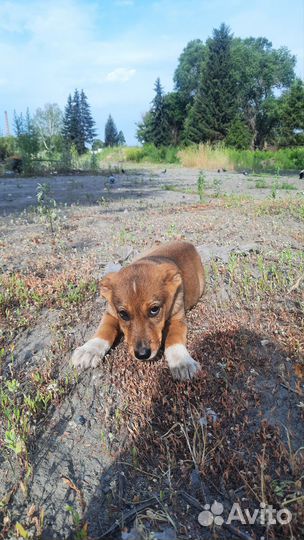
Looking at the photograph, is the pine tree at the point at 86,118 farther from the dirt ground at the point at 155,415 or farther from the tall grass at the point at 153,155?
the dirt ground at the point at 155,415

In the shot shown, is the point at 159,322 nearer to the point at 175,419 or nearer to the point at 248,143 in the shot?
the point at 175,419

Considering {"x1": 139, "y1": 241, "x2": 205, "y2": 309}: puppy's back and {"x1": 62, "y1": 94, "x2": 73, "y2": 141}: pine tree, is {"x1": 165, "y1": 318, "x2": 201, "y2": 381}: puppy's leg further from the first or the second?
{"x1": 62, "y1": 94, "x2": 73, "y2": 141}: pine tree

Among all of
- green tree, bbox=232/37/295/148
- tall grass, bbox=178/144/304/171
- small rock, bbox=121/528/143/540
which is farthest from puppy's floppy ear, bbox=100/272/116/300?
green tree, bbox=232/37/295/148

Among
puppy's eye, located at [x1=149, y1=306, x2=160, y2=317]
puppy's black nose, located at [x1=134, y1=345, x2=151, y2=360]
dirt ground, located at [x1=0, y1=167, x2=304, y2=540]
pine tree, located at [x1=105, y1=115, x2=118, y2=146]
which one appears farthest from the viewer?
pine tree, located at [x1=105, y1=115, x2=118, y2=146]

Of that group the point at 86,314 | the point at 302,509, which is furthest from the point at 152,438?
the point at 86,314

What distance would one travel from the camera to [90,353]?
10.7 ft

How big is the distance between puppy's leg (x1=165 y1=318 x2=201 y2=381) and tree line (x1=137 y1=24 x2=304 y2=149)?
47822mm

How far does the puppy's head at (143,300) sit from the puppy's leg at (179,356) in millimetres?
114

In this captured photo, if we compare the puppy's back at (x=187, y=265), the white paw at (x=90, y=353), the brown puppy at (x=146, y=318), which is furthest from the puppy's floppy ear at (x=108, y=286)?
the puppy's back at (x=187, y=265)

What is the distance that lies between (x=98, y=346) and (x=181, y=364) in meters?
0.70

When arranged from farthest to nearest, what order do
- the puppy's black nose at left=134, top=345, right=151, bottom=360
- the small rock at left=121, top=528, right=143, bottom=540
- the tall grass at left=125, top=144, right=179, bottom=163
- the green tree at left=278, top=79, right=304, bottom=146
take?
the green tree at left=278, top=79, right=304, bottom=146 < the tall grass at left=125, top=144, right=179, bottom=163 < the puppy's black nose at left=134, top=345, right=151, bottom=360 < the small rock at left=121, top=528, right=143, bottom=540

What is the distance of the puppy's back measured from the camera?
4055 millimetres

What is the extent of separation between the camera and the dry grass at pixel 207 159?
2634cm

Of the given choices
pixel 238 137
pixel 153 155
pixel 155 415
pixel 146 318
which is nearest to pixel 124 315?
pixel 146 318
